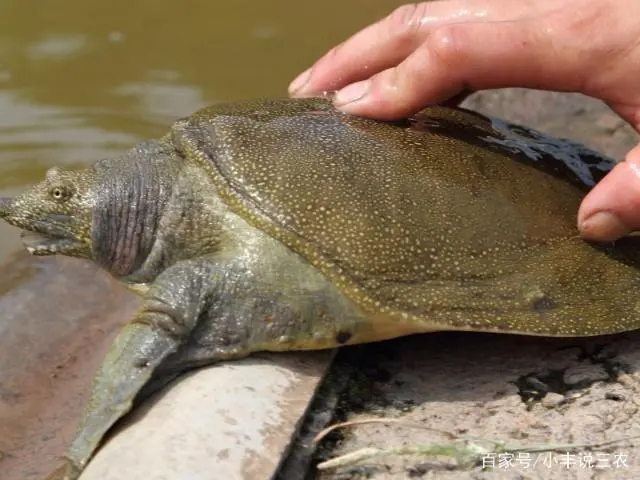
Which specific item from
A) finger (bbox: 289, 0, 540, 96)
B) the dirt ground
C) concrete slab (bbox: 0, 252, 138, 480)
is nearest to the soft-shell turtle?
the dirt ground

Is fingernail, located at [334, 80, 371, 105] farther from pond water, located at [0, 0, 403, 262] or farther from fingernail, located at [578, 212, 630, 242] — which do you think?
pond water, located at [0, 0, 403, 262]

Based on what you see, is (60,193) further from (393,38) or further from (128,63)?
(128,63)

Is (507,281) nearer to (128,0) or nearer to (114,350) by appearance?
(114,350)

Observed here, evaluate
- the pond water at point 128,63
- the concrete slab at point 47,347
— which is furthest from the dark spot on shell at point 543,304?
the pond water at point 128,63

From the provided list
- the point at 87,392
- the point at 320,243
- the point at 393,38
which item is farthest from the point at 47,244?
the point at 393,38

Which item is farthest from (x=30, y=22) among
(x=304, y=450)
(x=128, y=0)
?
(x=304, y=450)
